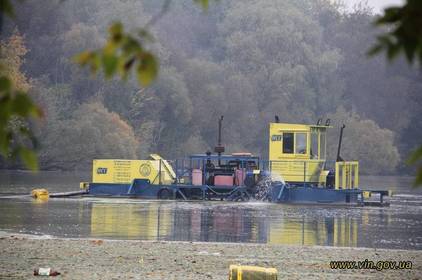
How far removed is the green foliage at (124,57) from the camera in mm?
4109

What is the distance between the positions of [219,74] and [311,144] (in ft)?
197

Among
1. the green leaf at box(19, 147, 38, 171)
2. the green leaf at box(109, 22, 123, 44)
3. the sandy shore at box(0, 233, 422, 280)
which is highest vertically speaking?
the green leaf at box(109, 22, 123, 44)

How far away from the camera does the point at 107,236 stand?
2133 centimetres

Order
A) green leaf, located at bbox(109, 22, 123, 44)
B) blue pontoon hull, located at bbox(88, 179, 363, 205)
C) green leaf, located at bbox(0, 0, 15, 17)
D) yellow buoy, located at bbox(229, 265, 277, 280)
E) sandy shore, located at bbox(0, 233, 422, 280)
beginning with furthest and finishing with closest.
→ blue pontoon hull, located at bbox(88, 179, 363, 205), sandy shore, located at bbox(0, 233, 422, 280), yellow buoy, located at bbox(229, 265, 277, 280), green leaf, located at bbox(0, 0, 15, 17), green leaf, located at bbox(109, 22, 123, 44)

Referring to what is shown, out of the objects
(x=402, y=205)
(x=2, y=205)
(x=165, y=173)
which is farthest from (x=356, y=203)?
(x=2, y=205)

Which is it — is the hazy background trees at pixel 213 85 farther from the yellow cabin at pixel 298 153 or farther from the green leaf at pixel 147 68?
the green leaf at pixel 147 68

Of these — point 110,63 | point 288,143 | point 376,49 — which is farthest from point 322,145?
point 110,63

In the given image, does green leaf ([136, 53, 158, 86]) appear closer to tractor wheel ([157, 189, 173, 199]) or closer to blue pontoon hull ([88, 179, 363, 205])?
blue pontoon hull ([88, 179, 363, 205])

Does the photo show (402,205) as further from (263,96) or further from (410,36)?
(263,96)

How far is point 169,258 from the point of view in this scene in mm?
16484

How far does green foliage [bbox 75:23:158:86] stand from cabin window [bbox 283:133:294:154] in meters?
36.6

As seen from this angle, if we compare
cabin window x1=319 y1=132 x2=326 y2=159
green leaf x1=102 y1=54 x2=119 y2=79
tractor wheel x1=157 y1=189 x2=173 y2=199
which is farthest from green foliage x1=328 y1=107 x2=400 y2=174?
green leaf x1=102 y1=54 x2=119 y2=79

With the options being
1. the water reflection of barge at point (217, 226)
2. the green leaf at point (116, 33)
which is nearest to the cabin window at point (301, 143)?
the water reflection of barge at point (217, 226)

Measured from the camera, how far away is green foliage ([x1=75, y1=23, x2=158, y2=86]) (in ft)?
13.5
